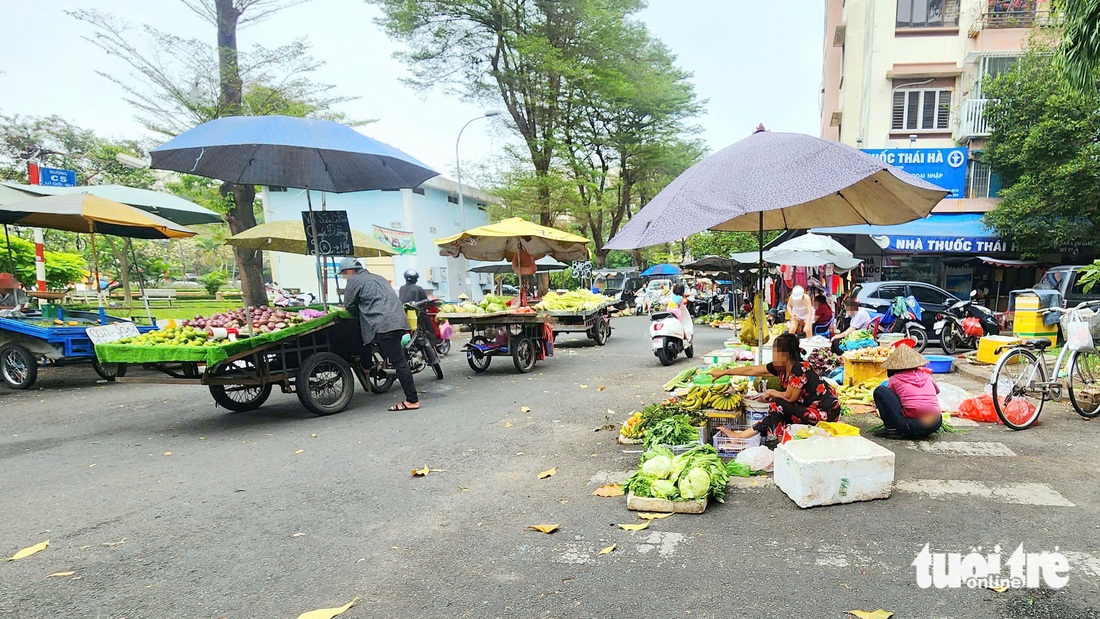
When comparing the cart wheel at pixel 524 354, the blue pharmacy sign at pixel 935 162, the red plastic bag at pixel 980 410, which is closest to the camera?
the red plastic bag at pixel 980 410

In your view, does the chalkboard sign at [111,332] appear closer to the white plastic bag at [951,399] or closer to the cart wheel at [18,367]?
the cart wheel at [18,367]

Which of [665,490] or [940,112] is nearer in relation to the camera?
[665,490]

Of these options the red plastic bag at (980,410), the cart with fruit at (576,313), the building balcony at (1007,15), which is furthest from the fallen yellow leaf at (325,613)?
the building balcony at (1007,15)

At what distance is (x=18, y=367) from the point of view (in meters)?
8.52

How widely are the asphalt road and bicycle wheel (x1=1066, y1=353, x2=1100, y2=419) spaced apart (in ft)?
0.78

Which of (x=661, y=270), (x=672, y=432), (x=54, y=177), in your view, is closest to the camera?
(x=672, y=432)

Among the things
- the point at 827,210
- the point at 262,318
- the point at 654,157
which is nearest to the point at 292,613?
the point at 262,318

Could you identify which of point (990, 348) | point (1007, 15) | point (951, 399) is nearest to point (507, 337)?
point (951, 399)

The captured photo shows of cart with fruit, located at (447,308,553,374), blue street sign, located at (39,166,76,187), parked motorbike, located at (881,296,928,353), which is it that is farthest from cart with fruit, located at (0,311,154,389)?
parked motorbike, located at (881,296,928,353)

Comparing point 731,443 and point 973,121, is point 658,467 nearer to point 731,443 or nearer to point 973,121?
point 731,443

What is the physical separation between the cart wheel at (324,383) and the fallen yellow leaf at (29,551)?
118 inches

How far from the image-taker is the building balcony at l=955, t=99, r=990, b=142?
52.8ft

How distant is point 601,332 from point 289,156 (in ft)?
28.1

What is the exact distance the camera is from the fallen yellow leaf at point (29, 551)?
3.14m
